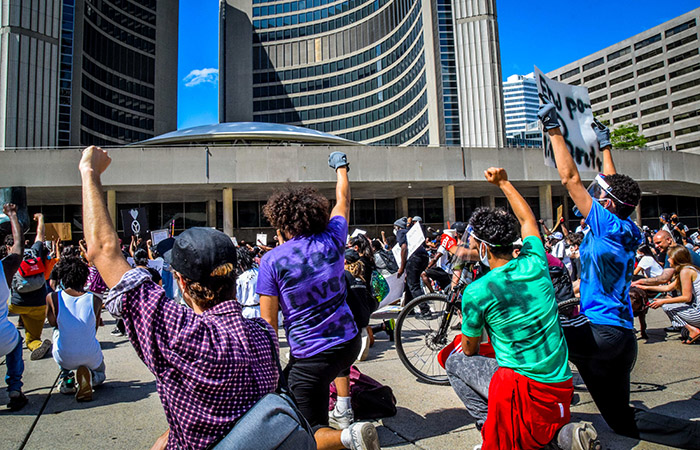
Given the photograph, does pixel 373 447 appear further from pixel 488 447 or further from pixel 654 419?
pixel 654 419

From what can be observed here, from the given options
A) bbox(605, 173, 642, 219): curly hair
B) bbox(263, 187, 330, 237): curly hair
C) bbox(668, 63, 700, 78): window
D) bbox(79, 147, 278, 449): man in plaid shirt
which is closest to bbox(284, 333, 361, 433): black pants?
bbox(263, 187, 330, 237): curly hair

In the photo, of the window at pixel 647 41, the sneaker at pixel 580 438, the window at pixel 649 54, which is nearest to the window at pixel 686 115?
the window at pixel 649 54

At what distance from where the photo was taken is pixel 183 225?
3581cm

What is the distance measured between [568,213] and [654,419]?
41292 millimetres

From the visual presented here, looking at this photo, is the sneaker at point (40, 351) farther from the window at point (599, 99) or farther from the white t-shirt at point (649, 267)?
the window at point (599, 99)

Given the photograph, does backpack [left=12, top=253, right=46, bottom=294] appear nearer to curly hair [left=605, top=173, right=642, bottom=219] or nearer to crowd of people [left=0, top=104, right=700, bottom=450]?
crowd of people [left=0, top=104, right=700, bottom=450]

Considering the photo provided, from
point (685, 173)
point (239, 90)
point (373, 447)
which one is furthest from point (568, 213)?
point (239, 90)

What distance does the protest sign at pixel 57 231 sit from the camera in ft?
51.2

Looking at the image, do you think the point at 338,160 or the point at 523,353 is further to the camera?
the point at 338,160

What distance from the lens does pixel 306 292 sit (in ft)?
9.21

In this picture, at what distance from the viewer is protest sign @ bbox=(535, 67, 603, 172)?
13.9 ft

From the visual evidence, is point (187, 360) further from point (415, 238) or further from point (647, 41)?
point (647, 41)

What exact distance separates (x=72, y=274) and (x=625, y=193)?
5247 mm

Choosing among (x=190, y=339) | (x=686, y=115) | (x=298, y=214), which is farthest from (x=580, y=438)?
(x=686, y=115)
